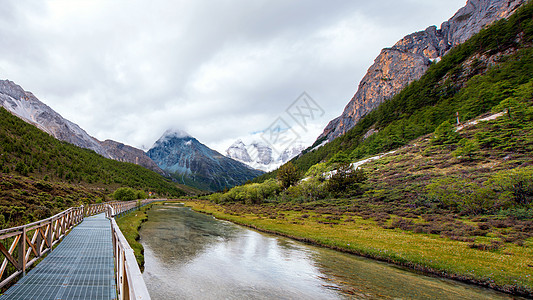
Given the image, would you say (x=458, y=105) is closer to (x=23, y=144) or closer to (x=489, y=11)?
(x=489, y=11)

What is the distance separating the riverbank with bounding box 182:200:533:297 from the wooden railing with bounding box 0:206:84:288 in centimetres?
2552

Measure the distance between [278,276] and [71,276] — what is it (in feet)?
42.8

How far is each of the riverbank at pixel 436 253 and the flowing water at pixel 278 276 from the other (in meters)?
1.20

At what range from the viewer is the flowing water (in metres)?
14.5

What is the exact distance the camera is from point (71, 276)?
9328mm

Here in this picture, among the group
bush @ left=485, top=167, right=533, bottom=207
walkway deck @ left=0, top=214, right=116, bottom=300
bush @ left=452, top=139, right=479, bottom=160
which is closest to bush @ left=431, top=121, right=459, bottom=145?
bush @ left=452, top=139, right=479, bottom=160

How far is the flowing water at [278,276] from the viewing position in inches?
573

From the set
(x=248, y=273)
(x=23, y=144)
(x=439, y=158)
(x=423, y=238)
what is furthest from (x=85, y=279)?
(x=23, y=144)

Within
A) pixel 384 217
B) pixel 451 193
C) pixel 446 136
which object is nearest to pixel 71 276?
pixel 384 217

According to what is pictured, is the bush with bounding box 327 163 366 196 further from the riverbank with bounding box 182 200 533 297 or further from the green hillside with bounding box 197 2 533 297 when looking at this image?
the riverbank with bounding box 182 200 533 297

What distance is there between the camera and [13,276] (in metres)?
8.30

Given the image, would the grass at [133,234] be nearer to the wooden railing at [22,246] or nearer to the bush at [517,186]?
the wooden railing at [22,246]

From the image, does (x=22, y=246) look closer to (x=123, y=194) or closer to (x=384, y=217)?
(x=384, y=217)

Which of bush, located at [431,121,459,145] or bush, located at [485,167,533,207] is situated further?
bush, located at [431,121,459,145]
